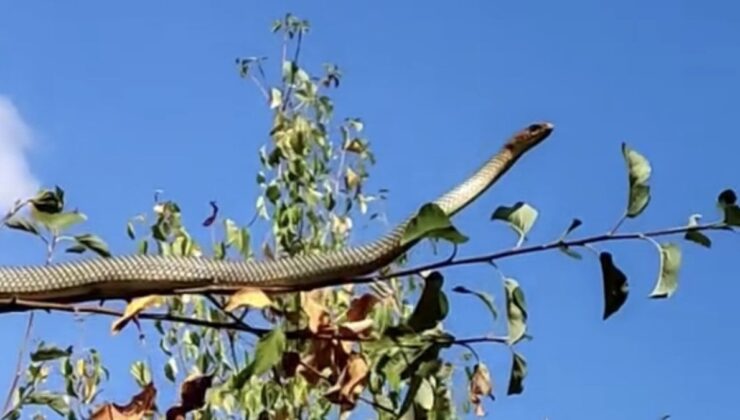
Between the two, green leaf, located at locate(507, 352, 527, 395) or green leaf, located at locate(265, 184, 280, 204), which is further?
green leaf, located at locate(265, 184, 280, 204)

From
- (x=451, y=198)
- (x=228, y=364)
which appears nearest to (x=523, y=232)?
(x=451, y=198)

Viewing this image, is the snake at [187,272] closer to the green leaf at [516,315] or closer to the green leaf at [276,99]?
the green leaf at [516,315]

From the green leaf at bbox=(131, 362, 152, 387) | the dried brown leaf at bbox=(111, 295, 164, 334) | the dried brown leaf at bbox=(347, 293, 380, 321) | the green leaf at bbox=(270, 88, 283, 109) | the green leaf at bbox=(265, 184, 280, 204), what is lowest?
the dried brown leaf at bbox=(111, 295, 164, 334)

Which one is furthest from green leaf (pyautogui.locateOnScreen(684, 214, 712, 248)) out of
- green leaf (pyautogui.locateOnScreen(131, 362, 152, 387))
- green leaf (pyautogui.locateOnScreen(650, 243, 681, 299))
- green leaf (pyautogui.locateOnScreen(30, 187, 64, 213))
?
green leaf (pyautogui.locateOnScreen(131, 362, 152, 387))

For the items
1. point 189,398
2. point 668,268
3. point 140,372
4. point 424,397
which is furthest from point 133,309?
point 140,372

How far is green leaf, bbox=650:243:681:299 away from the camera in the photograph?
135 centimetres

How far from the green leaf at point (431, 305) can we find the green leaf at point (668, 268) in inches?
7.4

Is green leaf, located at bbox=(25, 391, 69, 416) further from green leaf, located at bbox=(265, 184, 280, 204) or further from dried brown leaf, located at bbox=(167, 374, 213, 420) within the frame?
green leaf, located at bbox=(265, 184, 280, 204)

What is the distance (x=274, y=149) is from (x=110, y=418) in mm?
2482

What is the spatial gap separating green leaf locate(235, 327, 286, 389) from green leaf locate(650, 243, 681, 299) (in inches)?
12.9

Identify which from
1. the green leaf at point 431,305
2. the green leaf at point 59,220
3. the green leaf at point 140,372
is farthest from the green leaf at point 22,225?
the green leaf at point 140,372

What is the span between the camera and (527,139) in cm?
157

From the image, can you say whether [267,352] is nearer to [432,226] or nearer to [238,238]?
[432,226]

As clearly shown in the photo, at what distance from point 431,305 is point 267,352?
5.8 inches
